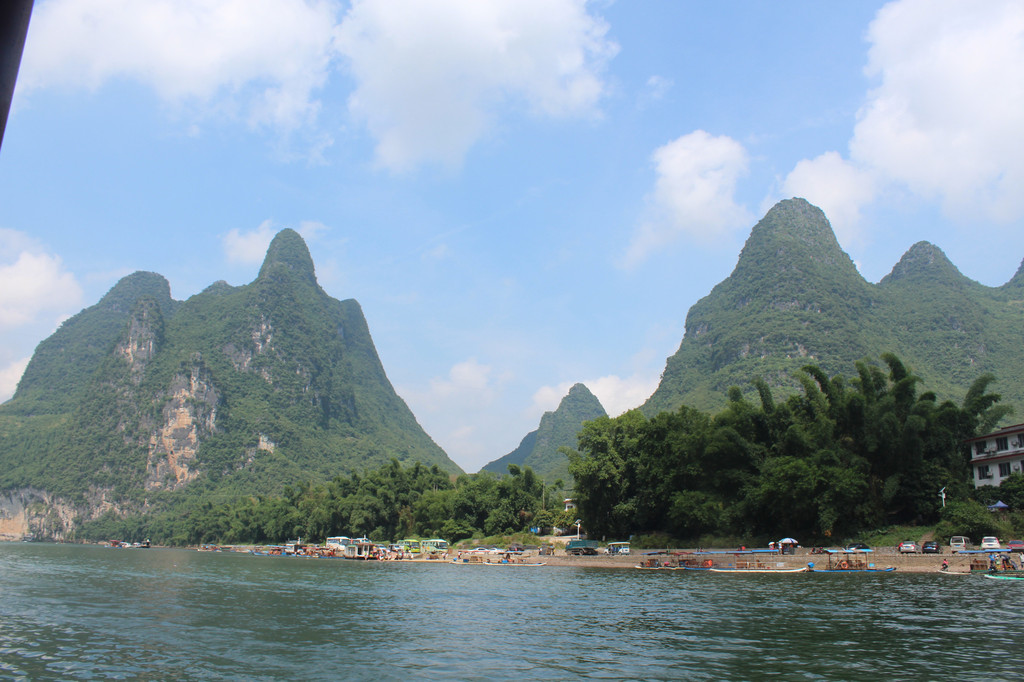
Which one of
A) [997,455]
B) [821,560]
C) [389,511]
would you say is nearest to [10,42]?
[821,560]

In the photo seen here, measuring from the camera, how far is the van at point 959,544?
40.4 meters

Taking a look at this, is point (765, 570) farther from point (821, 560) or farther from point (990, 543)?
point (990, 543)

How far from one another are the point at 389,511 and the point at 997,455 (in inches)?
2950

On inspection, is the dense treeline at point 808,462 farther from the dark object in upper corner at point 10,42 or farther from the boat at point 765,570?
the dark object in upper corner at point 10,42

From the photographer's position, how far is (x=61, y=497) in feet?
583

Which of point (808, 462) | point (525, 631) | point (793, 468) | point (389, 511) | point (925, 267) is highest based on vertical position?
point (925, 267)

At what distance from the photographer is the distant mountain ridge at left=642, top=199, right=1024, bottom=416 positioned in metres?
149

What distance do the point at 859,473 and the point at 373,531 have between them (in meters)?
71.5

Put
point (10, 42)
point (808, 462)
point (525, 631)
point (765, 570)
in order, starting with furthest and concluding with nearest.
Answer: point (808, 462), point (765, 570), point (525, 631), point (10, 42)

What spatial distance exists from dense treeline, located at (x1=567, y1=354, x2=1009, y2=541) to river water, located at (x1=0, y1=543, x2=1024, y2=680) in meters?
11.1

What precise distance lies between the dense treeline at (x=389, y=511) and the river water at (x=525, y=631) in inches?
Result: 1846

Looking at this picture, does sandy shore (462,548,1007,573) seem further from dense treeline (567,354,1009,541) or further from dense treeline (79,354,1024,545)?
dense treeline (567,354,1009,541)

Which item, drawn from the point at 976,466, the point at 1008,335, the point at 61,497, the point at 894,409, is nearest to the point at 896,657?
the point at 894,409

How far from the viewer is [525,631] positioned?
71.2 ft
